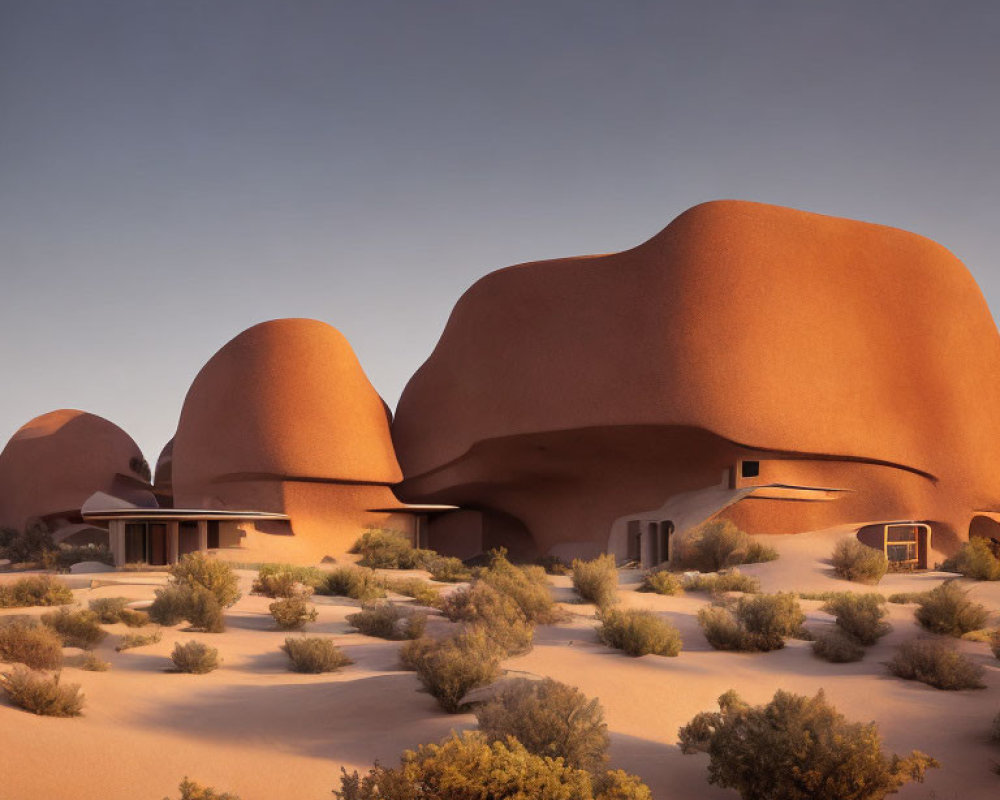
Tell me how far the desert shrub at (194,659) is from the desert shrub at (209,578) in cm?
350

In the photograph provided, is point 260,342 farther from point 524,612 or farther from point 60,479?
point 524,612

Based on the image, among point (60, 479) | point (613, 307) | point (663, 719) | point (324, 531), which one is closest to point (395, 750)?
point (663, 719)

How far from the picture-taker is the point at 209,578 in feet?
45.2

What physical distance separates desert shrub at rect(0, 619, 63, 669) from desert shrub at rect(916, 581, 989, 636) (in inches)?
445

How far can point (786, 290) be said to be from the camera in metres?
29.1

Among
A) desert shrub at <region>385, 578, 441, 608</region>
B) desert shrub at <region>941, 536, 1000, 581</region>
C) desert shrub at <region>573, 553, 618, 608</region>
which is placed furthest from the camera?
desert shrub at <region>941, 536, 1000, 581</region>

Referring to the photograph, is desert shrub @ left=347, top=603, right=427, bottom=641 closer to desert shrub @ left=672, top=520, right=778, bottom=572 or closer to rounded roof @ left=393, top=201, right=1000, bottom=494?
desert shrub @ left=672, top=520, right=778, bottom=572

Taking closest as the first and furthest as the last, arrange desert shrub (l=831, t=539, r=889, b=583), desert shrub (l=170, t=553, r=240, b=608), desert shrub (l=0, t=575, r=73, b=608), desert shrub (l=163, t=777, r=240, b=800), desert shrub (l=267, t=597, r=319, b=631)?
desert shrub (l=163, t=777, r=240, b=800), desert shrub (l=267, t=597, r=319, b=631), desert shrub (l=170, t=553, r=240, b=608), desert shrub (l=0, t=575, r=73, b=608), desert shrub (l=831, t=539, r=889, b=583)

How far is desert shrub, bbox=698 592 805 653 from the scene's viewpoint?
11.3m

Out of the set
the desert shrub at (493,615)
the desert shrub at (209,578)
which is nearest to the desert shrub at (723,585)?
the desert shrub at (493,615)

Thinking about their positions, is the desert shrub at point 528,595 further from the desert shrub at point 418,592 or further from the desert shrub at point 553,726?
the desert shrub at point 553,726

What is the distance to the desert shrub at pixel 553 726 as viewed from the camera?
5.81m

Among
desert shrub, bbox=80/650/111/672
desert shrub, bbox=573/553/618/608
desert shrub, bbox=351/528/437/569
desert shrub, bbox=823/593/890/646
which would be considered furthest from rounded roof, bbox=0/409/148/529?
desert shrub, bbox=823/593/890/646

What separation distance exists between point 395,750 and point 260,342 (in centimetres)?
3006
